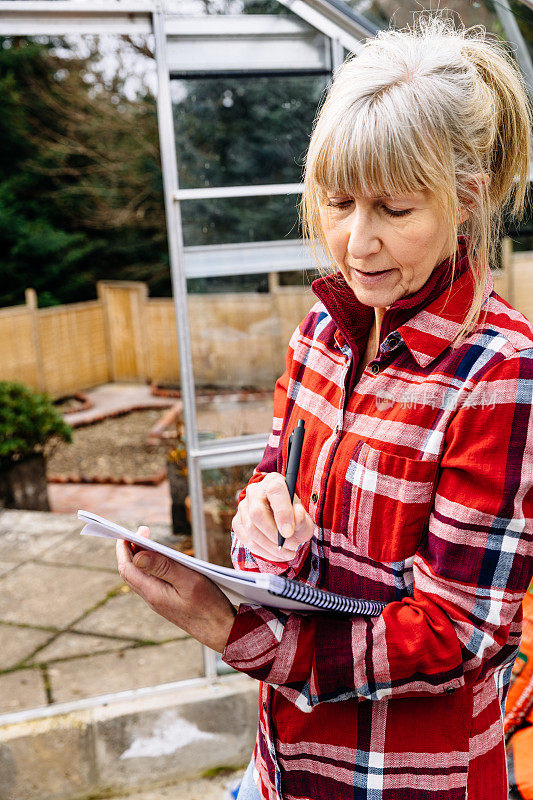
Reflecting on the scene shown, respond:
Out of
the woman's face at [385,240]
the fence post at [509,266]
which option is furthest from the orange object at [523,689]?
the woman's face at [385,240]

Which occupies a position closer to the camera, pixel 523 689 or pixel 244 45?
pixel 523 689

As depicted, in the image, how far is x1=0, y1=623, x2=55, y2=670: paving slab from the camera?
3504 millimetres

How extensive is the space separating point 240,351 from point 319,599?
6.33 ft

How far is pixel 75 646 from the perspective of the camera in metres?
3.58

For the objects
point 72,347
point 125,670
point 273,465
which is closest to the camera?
point 273,465

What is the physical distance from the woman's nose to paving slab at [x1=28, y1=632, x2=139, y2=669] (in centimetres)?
302

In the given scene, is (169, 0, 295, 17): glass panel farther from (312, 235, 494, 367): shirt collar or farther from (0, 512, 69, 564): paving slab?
(0, 512, 69, 564): paving slab

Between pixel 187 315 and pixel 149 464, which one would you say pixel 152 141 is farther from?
pixel 187 315

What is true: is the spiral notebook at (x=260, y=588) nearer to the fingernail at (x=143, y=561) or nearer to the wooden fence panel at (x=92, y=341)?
the fingernail at (x=143, y=561)


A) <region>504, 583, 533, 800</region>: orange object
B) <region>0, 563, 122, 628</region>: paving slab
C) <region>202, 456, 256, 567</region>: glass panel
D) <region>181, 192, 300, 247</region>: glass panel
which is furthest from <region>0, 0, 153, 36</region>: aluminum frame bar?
<region>0, 563, 122, 628</region>: paving slab

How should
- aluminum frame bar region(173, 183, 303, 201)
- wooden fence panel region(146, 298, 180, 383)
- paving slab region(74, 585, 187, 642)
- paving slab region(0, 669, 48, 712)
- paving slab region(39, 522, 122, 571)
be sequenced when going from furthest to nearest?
wooden fence panel region(146, 298, 180, 383) < paving slab region(39, 522, 122, 571) < paving slab region(74, 585, 187, 642) < paving slab region(0, 669, 48, 712) < aluminum frame bar region(173, 183, 303, 201)

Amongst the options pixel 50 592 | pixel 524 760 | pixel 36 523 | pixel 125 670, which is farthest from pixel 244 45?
pixel 36 523

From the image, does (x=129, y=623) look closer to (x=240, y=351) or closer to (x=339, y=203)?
(x=240, y=351)

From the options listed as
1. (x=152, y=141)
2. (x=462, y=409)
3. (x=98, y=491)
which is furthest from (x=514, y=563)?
(x=152, y=141)
